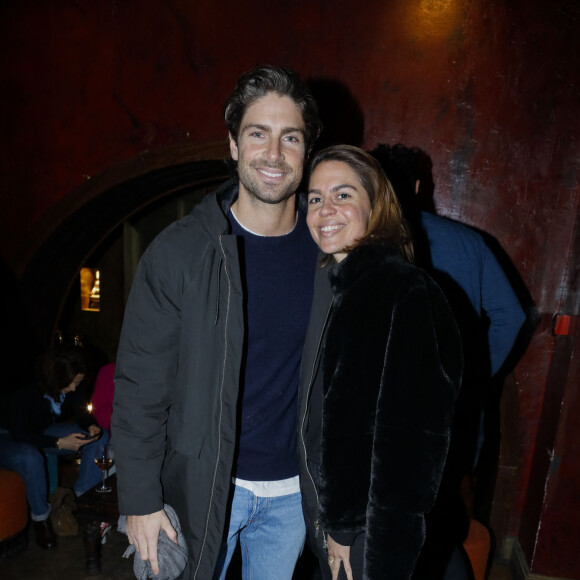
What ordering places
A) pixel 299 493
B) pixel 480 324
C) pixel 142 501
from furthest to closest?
pixel 480 324 → pixel 299 493 → pixel 142 501

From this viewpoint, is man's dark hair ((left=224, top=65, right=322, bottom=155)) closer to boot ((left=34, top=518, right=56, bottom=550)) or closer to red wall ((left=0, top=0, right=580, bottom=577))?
red wall ((left=0, top=0, right=580, bottom=577))

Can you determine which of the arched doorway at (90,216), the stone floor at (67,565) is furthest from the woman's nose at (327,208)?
the stone floor at (67,565)

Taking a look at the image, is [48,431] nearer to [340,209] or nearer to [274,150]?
[274,150]

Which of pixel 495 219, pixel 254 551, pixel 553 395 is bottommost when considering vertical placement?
pixel 254 551

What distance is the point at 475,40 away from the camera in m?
2.58

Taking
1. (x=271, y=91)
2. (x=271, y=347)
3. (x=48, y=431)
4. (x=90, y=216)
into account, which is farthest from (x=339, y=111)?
(x=48, y=431)

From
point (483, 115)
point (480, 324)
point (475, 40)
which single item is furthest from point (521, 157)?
point (480, 324)

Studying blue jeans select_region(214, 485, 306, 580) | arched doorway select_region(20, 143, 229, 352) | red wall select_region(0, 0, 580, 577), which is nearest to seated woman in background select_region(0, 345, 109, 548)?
arched doorway select_region(20, 143, 229, 352)

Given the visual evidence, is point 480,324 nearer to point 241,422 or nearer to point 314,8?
point 241,422

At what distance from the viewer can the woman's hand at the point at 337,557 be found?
4.70 ft

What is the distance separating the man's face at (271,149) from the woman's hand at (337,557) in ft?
3.79

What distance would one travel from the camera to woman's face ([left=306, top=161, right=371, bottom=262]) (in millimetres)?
1457

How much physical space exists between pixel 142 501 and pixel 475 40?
9.28 ft

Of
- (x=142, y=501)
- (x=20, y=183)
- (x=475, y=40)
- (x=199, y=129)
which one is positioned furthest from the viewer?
(x=20, y=183)
